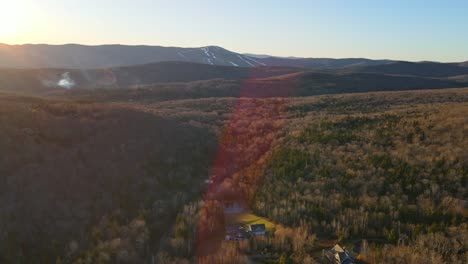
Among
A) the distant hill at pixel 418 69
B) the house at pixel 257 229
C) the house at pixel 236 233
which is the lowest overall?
the house at pixel 236 233

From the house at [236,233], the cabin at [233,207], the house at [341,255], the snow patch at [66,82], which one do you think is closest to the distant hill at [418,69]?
the snow patch at [66,82]

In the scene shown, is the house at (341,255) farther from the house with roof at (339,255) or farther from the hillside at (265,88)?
the hillside at (265,88)

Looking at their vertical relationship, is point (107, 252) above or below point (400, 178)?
below

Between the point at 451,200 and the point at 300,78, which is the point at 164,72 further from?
the point at 451,200

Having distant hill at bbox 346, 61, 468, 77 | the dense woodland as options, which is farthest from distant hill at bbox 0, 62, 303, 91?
the dense woodland

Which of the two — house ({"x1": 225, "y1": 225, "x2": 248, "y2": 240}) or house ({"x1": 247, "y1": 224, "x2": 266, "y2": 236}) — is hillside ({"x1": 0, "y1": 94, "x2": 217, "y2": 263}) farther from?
house ({"x1": 247, "y1": 224, "x2": 266, "y2": 236})

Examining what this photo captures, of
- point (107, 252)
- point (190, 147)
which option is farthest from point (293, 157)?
point (107, 252)

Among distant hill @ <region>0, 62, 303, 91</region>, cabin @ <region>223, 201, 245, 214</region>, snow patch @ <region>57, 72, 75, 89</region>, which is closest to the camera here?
cabin @ <region>223, 201, 245, 214</region>
